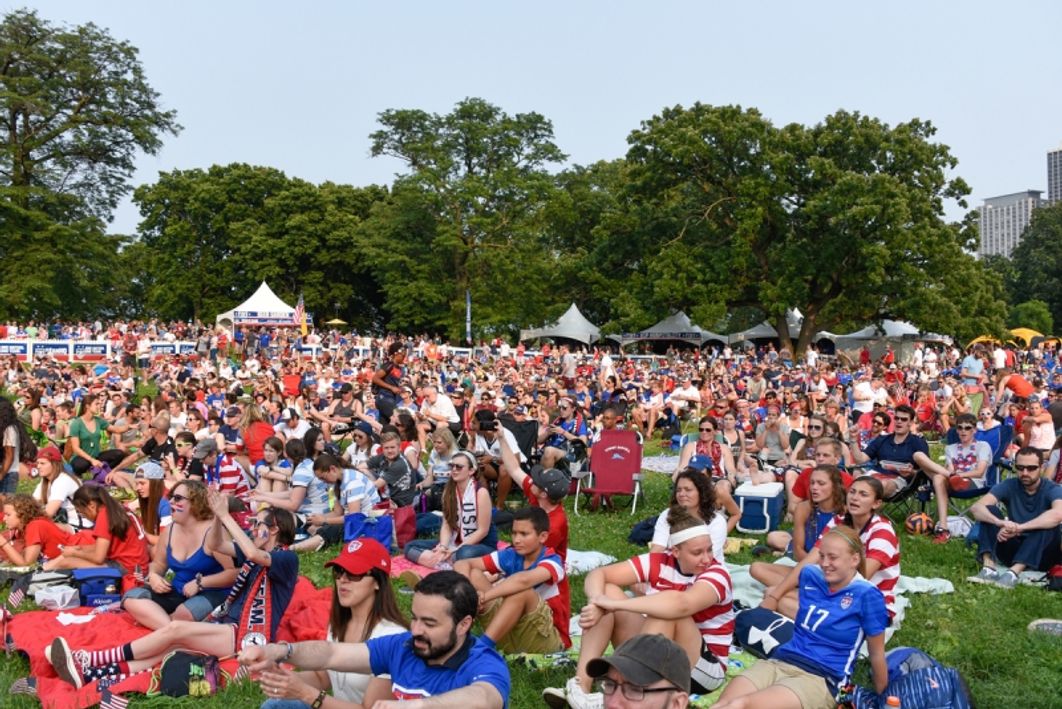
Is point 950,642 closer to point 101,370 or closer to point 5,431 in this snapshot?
point 5,431

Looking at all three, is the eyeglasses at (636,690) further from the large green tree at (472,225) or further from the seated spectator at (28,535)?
the large green tree at (472,225)

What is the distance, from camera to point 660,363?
101 feet

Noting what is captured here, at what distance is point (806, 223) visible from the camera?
33156 millimetres

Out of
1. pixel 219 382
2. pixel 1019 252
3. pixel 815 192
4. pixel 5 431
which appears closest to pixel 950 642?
pixel 5 431

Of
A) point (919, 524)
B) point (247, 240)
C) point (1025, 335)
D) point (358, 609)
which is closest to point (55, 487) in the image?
point (358, 609)

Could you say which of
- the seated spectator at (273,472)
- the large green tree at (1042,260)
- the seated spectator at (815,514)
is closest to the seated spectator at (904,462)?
the seated spectator at (815,514)

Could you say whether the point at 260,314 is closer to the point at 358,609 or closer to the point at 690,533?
the point at 358,609

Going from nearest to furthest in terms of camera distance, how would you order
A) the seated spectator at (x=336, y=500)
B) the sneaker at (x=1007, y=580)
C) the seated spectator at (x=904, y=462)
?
the sneaker at (x=1007, y=580)
the seated spectator at (x=336, y=500)
the seated spectator at (x=904, y=462)

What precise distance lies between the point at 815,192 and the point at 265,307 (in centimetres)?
2074

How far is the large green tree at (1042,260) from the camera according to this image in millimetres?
58219

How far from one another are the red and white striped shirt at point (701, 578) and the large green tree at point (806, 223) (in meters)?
28.6

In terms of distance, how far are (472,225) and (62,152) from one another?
1733 cm

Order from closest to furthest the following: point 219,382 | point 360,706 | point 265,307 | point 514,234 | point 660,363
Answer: point 360,706 < point 219,382 < point 660,363 < point 265,307 < point 514,234

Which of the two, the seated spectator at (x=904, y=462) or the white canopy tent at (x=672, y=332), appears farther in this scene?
the white canopy tent at (x=672, y=332)
